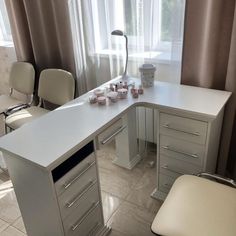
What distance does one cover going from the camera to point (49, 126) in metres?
1.37

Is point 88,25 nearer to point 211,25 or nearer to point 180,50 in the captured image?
point 180,50

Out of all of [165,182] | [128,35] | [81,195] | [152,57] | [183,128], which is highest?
[128,35]

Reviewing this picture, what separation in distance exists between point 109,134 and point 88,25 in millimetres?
1006

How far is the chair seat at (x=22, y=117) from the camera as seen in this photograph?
82.0 inches

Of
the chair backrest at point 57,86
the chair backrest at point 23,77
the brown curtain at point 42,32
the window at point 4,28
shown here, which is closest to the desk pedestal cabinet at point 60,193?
the chair backrest at point 57,86

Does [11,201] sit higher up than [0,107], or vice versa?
[0,107]

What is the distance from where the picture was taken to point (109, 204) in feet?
5.98

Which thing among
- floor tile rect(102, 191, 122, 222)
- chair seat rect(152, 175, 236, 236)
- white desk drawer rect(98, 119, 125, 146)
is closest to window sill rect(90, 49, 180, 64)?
white desk drawer rect(98, 119, 125, 146)

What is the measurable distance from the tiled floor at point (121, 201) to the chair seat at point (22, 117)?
42 cm

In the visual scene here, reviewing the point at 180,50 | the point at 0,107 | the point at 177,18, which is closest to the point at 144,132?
the point at 180,50

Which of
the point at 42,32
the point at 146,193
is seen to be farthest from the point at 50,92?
the point at 146,193

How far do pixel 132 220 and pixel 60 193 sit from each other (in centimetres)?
71

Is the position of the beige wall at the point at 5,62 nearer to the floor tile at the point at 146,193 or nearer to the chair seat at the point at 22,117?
the chair seat at the point at 22,117

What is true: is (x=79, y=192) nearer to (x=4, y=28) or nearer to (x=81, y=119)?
(x=81, y=119)
